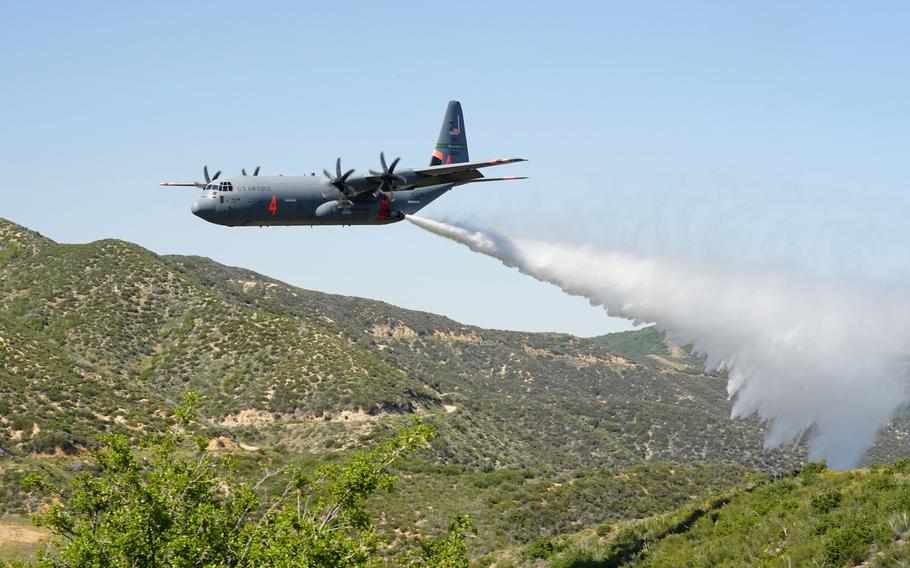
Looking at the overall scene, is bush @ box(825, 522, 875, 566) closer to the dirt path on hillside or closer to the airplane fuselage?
the airplane fuselage

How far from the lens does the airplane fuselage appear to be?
4956 centimetres

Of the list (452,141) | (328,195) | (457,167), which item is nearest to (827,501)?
(457,167)

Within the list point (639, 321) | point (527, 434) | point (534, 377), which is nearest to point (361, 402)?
point (527, 434)

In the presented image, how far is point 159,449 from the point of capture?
32.3m

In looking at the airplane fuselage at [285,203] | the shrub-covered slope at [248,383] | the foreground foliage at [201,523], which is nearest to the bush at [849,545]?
the foreground foliage at [201,523]

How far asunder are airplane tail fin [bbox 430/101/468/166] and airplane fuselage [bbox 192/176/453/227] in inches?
376

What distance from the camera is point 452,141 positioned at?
2478 inches

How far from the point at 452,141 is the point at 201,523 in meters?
37.2

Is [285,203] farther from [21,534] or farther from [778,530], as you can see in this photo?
[778,530]

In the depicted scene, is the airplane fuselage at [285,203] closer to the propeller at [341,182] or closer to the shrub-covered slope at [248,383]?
the propeller at [341,182]

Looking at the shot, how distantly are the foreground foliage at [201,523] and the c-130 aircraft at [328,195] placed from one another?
17.6 m

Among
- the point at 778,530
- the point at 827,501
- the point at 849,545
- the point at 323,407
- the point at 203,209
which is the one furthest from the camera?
the point at 323,407

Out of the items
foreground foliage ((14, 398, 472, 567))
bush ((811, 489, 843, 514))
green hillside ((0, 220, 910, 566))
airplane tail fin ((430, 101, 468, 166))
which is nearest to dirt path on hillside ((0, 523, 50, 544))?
green hillside ((0, 220, 910, 566))

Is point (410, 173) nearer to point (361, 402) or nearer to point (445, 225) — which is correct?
point (445, 225)
